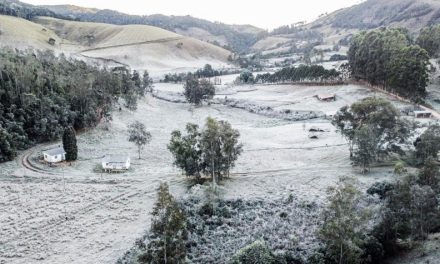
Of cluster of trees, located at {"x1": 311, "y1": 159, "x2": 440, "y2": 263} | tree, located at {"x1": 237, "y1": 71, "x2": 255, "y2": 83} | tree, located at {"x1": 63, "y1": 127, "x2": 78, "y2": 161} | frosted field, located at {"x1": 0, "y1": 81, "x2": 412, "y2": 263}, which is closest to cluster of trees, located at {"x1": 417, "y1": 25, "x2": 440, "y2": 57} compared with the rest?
frosted field, located at {"x1": 0, "y1": 81, "x2": 412, "y2": 263}

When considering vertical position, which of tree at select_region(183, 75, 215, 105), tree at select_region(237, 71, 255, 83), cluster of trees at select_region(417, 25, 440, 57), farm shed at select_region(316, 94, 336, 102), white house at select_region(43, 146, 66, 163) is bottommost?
white house at select_region(43, 146, 66, 163)

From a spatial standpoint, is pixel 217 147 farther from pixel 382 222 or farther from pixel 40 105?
pixel 40 105

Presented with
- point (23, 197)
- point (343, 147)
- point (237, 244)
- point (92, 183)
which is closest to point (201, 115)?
point (343, 147)

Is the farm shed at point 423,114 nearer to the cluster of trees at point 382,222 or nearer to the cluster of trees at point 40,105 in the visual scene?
the cluster of trees at point 382,222

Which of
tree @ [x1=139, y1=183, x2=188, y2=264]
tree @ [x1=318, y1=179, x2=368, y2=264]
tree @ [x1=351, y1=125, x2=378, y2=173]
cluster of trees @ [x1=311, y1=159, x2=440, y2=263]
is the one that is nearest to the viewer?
tree @ [x1=139, y1=183, x2=188, y2=264]

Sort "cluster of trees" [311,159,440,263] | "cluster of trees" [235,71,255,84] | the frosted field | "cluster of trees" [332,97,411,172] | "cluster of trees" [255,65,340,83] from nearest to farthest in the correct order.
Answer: "cluster of trees" [311,159,440,263] → the frosted field → "cluster of trees" [332,97,411,172] → "cluster of trees" [255,65,340,83] → "cluster of trees" [235,71,255,84]

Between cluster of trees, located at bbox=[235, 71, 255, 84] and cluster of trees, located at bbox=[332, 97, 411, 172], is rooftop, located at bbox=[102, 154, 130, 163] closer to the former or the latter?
cluster of trees, located at bbox=[332, 97, 411, 172]

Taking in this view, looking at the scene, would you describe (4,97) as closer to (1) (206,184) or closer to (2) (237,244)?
(1) (206,184)
